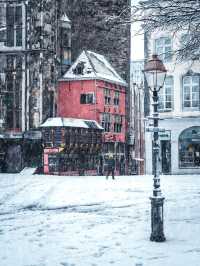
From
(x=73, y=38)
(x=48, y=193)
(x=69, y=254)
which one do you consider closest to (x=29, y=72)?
(x=73, y=38)

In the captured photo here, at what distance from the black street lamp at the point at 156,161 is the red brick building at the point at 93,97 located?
1178 inches

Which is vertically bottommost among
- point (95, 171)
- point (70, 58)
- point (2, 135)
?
point (95, 171)

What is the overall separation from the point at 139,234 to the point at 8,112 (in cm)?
2736

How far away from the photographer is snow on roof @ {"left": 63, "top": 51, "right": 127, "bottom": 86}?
1633 inches

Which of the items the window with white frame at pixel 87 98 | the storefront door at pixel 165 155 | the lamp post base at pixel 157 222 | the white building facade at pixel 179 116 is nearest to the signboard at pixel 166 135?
the white building facade at pixel 179 116

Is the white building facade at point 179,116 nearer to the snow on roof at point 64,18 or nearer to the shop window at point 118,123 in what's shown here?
the shop window at point 118,123

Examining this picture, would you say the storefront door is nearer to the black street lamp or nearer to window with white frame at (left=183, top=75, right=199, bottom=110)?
window with white frame at (left=183, top=75, right=199, bottom=110)

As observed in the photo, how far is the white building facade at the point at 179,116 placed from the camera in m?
34.0

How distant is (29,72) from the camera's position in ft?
121

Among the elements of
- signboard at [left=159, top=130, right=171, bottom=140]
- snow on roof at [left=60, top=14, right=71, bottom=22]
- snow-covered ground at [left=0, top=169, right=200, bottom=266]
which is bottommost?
snow-covered ground at [left=0, top=169, right=200, bottom=266]

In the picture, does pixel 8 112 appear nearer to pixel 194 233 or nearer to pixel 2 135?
pixel 2 135

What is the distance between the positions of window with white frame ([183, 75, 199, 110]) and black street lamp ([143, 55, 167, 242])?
77.7 feet

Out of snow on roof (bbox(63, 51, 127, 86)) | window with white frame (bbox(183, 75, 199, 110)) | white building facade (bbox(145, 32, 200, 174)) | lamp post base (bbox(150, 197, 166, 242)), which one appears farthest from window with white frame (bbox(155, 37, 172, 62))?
lamp post base (bbox(150, 197, 166, 242))

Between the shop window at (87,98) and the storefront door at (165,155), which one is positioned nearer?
the storefront door at (165,155)
